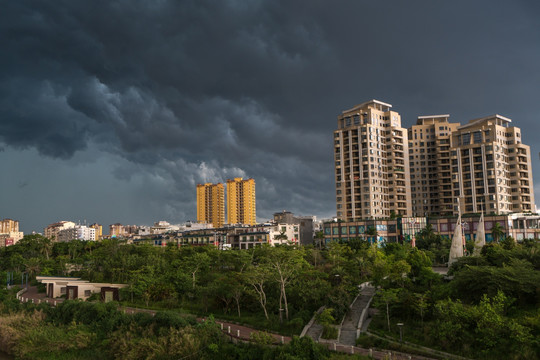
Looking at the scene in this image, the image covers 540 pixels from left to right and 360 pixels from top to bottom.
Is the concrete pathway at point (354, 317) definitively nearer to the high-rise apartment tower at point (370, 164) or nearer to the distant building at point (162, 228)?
the high-rise apartment tower at point (370, 164)

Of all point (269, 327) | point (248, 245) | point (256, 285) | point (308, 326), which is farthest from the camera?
point (248, 245)

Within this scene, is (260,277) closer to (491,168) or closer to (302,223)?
(491,168)

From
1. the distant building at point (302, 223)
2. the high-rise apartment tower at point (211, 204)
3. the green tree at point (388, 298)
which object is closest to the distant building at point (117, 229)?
the high-rise apartment tower at point (211, 204)

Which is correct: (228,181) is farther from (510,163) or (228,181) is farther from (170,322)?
(170,322)

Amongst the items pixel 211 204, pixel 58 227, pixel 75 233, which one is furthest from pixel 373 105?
pixel 58 227

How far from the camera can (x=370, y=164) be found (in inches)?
3615

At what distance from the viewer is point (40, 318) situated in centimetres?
4594

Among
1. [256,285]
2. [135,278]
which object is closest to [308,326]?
[256,285]

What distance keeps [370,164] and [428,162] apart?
24218mm

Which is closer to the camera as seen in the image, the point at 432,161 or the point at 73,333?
the point at 73,333

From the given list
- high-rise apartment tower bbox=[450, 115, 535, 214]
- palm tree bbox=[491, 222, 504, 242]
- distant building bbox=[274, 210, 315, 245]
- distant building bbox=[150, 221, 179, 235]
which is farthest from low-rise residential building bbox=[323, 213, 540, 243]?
distant building bbox=[150, 221, 179, 235]

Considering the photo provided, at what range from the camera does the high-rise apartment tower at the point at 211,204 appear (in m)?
163

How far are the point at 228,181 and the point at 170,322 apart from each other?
406ft

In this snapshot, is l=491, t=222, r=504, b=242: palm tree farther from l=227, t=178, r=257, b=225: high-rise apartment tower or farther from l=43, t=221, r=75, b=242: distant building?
l=43, t=221, r=75, b=242: distant building
